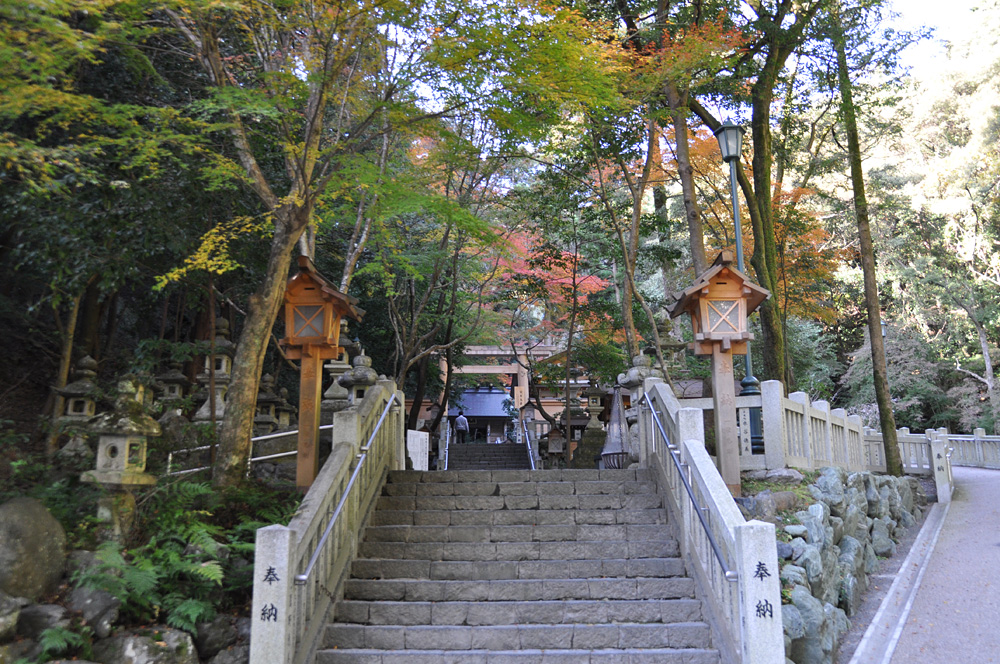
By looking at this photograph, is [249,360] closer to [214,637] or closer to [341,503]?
[341,503]

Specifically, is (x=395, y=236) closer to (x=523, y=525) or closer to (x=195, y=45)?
(x=195, y=45)

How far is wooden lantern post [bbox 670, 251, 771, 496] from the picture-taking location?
28.3 ft

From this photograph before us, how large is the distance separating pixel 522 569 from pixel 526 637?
963 millimetres

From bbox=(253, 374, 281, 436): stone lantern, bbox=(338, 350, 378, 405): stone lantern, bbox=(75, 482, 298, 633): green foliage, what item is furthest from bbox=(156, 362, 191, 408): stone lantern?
bbox=(75, 482, 298, 633): green foliage

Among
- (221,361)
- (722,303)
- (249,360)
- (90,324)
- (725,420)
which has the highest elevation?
(90,324)

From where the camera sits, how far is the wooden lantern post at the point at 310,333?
344 inches

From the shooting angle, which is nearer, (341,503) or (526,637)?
(526,637)

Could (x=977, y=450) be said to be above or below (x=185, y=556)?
above

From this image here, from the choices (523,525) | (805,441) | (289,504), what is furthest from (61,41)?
(805,441)

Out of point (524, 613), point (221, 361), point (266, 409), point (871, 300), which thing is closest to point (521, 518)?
point (524, 613)

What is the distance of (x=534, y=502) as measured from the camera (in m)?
8.25

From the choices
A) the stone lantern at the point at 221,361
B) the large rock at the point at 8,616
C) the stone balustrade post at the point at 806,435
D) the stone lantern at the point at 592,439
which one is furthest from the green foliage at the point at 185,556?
the stone lantern at the point at 592,439

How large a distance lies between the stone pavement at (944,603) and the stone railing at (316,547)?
17.6 ft

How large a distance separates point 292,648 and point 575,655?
7.60 feet
